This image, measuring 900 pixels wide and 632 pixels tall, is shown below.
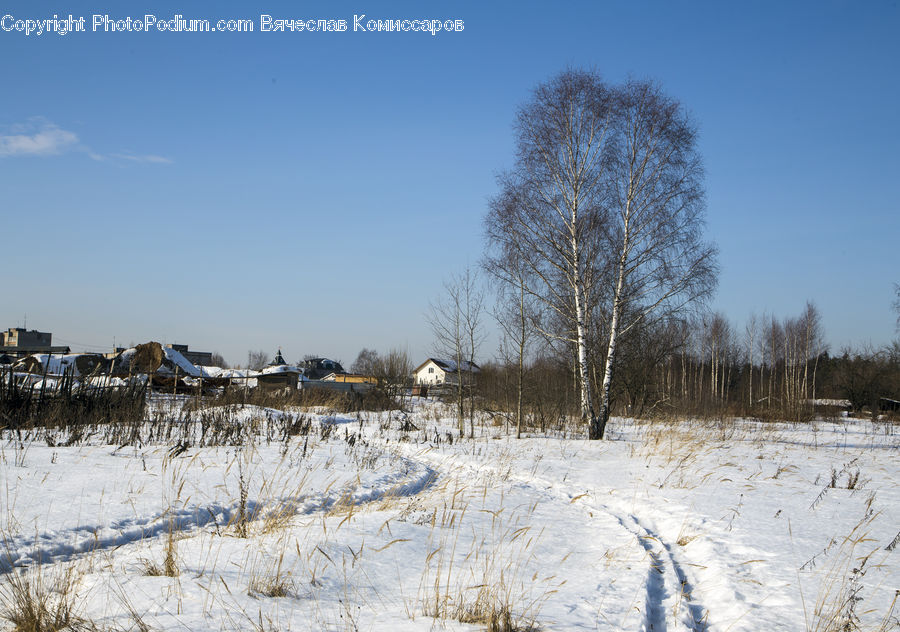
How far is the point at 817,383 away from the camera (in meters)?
47.9

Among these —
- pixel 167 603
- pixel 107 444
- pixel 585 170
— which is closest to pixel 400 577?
pixel 167 603

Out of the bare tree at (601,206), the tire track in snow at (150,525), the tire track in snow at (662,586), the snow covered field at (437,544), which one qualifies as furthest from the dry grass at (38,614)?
the bare tree at (601,206)

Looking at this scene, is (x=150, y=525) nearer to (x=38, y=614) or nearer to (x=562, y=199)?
(x=38, y=614)

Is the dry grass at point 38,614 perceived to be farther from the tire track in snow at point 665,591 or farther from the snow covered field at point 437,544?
the tire track in snow at point 665,591

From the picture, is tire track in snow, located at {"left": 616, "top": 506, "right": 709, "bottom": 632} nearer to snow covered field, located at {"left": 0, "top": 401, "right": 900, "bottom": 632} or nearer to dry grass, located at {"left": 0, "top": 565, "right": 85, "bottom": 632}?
snow covered field, located at {"left": 0, "top": 401, "right": 900, "bottom": 632}

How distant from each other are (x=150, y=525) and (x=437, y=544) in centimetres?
256

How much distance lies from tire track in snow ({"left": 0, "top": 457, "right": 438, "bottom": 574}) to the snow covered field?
0.02 meters

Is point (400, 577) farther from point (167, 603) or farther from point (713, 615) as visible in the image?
point (713, 615)

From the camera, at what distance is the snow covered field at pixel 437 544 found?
3078 mm

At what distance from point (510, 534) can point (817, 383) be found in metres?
52.6

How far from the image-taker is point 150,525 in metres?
5.00

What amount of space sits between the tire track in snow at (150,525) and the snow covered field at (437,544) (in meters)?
0.02

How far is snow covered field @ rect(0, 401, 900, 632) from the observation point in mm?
3078

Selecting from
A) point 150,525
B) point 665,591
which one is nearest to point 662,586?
point 665,591
